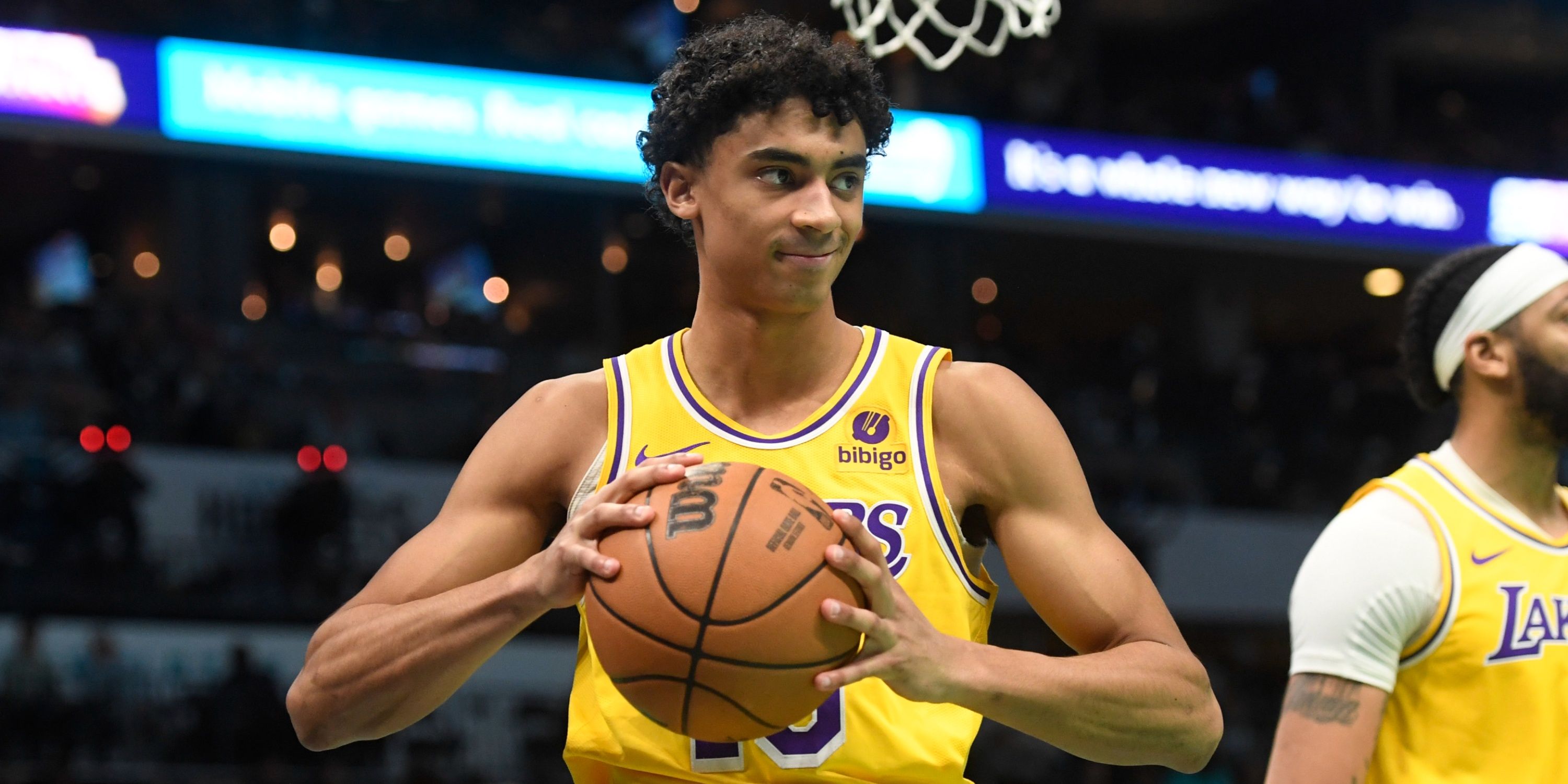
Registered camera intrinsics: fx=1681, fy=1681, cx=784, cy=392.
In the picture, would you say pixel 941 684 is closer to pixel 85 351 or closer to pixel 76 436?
pixel 76 436

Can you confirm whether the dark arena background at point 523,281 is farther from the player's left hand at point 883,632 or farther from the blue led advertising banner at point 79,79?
the player's left hand at point 883,632

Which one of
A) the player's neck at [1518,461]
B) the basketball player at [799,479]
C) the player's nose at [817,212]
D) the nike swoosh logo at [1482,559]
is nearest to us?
the basketball player at [799,479]

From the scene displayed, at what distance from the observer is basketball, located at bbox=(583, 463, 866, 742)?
2486mm

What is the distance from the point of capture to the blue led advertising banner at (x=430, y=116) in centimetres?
1391

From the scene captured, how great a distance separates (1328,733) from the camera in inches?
137

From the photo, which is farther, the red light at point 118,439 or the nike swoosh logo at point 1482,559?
the red light at point 118,439

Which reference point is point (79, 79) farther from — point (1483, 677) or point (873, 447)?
point (1483, 677)

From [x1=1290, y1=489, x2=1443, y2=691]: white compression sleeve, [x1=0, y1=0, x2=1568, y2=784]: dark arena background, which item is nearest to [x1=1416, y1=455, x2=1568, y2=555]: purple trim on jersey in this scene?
[x1=1290, y1=489, x2=1443, y2=691]: white compression sleeve

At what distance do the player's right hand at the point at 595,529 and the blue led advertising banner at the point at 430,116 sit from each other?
1139cm

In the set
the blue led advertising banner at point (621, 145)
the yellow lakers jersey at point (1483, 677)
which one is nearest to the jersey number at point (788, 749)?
the yellow lakers jersey at point (1483, 677)

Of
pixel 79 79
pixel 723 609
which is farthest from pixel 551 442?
pixel 79 79

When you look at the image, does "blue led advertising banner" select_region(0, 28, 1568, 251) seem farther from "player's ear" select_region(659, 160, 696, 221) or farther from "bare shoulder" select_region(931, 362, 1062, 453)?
"bare shoulder" select_region(931, 362, 1062, 453)

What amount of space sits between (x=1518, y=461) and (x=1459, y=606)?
0.45 metres

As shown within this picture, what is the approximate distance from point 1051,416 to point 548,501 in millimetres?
974
